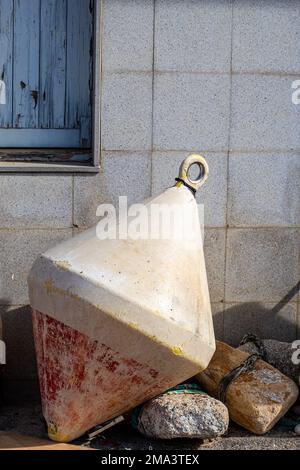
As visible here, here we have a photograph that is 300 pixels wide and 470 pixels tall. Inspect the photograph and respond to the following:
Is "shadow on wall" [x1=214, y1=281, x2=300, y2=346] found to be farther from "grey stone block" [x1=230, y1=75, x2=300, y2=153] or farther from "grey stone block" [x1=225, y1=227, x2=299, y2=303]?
"grey stone block" [x1=230, y1=75, x2=300, y2=153]

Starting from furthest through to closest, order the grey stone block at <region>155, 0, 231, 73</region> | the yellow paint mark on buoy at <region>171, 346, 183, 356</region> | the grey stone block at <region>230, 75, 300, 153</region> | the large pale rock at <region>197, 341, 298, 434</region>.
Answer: the grey stone block at <region>230, 75, 300, 153</region> → the grey stone block at <region>155, 0, 231, 73</region> → the large pale rock at <region>197, 341, 298, 434</region> → the yellow paint mark on buoy at <region>171, 346, 183, 356</region>

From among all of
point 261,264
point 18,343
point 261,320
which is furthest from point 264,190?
point 18,343

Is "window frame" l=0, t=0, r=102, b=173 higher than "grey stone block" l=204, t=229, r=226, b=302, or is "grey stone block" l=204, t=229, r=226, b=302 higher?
"window frame" l=0, t=0, r=102, b=173

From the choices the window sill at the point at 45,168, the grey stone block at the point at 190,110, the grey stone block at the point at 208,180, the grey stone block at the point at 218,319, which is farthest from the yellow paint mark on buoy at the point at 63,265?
the grey stone block at the point at 218,319

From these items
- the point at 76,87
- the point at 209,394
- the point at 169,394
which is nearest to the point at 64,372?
the point at 169,394

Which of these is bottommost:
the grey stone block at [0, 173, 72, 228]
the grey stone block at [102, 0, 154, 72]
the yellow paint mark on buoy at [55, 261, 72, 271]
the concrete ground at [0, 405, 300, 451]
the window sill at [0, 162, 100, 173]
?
the concrete ground at [0, 405, 300, 451]

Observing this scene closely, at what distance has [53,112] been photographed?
6.80 meters

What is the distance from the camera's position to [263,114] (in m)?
6.55

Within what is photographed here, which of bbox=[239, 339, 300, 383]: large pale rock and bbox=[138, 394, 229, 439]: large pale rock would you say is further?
bbox=[239, 339, 300, 383]: large pale rock

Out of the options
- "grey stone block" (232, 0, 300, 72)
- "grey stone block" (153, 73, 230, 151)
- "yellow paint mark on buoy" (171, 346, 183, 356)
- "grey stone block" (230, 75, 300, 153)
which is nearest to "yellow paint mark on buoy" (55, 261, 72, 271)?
"yellow paint mark on buoy" (171, 346, 183, 356)

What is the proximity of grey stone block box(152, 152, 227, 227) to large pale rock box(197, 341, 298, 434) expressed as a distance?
0.92 metres

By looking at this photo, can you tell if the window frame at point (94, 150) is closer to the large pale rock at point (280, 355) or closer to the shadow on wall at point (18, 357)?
the shadow on wall at point (18, 357)

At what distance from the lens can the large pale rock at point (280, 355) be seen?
6.29 metres

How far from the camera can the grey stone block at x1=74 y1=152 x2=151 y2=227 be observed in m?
6.45
